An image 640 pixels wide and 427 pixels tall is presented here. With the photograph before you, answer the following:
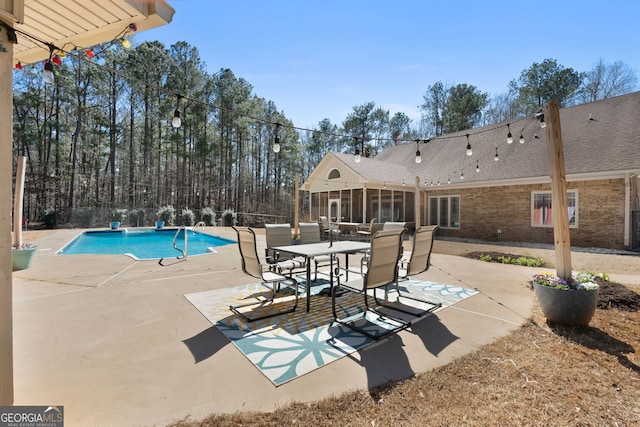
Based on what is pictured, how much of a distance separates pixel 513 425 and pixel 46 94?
28878 millimetres

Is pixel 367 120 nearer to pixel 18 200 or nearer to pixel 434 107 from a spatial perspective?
pixel 434 107

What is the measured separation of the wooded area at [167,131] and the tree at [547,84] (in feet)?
0.23

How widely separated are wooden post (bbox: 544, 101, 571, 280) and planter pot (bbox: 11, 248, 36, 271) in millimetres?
9686

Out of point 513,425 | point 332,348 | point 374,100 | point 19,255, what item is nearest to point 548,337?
point 513,425

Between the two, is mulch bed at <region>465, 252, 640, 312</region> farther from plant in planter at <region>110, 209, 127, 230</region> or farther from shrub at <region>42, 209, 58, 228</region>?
shrub at <region>42, 209, 58, 228</region>

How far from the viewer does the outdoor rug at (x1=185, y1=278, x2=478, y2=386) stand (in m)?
2.55

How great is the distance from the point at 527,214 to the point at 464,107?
48.6 ft

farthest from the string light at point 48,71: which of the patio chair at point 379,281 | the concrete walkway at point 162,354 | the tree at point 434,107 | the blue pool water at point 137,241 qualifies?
the tree at point 434,107

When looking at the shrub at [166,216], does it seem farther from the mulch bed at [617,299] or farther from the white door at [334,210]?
the mulch bed at [617,299]

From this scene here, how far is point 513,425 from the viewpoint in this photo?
1.74m

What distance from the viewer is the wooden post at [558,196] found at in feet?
11.2

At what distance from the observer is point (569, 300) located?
3123 mm

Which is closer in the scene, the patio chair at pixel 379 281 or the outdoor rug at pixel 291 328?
the outdoor rug at pixel 291 328

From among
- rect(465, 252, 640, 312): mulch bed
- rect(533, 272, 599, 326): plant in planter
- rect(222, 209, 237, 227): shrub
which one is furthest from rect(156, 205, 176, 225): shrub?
rect(465, 252, 640, 312): mulch bed
